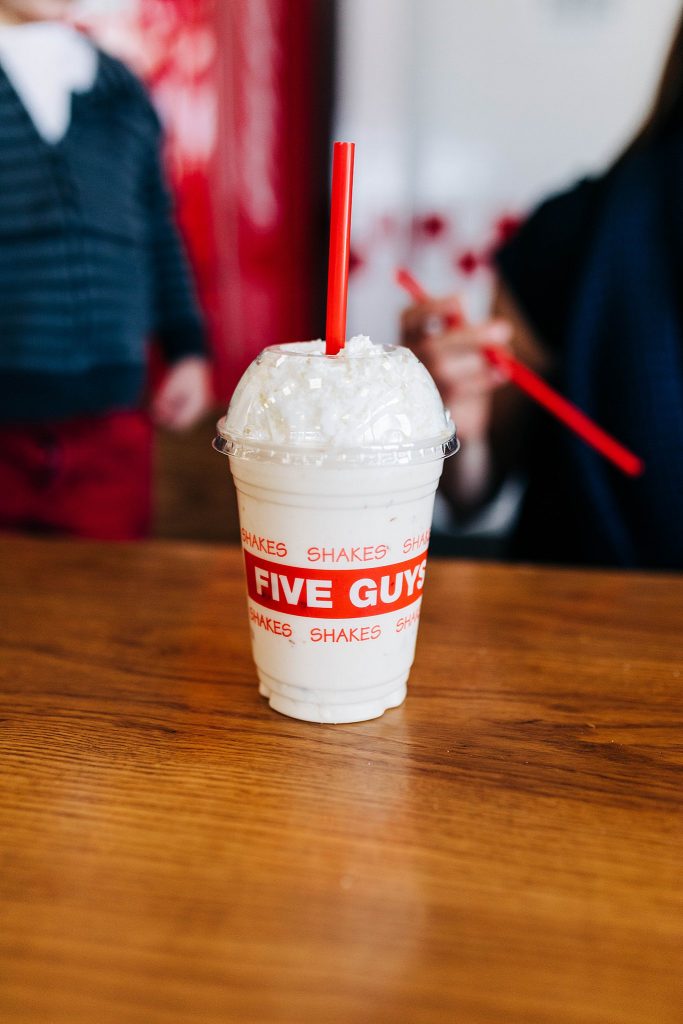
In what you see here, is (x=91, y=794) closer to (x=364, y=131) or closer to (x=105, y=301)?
(x=105, y=301)

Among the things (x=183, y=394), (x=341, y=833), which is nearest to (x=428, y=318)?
(x=183, y=394)

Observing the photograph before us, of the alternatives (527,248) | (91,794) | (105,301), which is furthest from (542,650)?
(105,301)

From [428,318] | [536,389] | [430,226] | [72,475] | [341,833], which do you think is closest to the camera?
[341,833]

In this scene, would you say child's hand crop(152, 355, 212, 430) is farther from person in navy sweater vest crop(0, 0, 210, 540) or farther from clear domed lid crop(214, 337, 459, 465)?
clear domed lid crop(214, 337, 459, 465)

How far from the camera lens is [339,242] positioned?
65cm

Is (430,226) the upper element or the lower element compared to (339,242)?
lower

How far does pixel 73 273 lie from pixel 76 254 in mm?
43

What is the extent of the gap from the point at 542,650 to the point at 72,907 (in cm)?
57

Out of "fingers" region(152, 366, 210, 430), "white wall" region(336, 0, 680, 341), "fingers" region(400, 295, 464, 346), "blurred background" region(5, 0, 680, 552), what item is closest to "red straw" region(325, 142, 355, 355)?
"fingers" region(400, 295, 464, 346)

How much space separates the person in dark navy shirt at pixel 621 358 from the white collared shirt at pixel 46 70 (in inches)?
37.5

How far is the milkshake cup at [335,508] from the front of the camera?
2.11ft

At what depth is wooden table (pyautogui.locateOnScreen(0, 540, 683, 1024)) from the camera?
45 centimetres

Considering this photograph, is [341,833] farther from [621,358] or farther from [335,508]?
[621,358]

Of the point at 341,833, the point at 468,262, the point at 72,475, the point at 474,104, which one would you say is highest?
the point at 474,104
